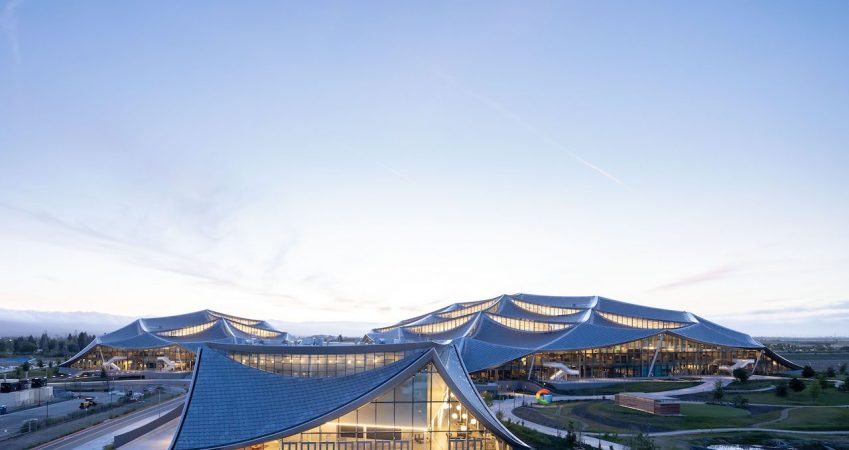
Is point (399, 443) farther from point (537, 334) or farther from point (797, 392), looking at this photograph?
point (537, 334)

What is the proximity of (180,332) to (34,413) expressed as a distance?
50.7 metres

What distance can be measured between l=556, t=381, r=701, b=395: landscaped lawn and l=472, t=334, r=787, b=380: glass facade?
30.8 feet

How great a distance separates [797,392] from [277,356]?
5114 cm

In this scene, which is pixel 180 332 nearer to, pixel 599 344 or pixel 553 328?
pixel 553 328

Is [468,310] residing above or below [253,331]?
above

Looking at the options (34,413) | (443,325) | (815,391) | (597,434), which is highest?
(443,325)

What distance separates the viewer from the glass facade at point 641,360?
250ft

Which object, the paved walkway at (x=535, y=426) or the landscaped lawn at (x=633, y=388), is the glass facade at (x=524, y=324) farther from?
the paved walkway at (x=535, y=426)

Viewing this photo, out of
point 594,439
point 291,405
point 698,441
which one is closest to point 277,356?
point 291,405

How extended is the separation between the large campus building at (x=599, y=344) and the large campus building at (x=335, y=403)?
45171mm

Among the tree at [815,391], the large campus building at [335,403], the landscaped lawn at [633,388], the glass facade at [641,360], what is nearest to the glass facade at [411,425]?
the large campus building at [335,403]

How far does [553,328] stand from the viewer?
86188 millimetres

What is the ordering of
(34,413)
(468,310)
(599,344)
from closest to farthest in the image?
(34,413), (599,344), (468,310)

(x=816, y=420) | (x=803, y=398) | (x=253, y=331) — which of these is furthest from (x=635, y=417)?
(x=253, y=331)
